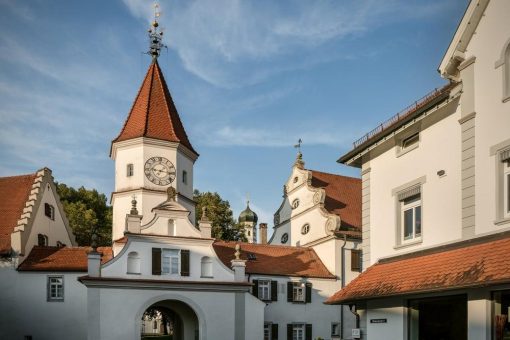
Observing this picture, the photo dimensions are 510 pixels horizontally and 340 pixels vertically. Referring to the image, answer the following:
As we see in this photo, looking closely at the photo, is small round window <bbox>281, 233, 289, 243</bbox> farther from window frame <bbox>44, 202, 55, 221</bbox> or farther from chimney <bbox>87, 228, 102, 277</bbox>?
chimney <bbox>87, 228, 102, 277</bbox>

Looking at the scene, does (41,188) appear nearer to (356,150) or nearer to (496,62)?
(356,150)

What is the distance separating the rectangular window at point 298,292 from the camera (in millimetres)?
35844

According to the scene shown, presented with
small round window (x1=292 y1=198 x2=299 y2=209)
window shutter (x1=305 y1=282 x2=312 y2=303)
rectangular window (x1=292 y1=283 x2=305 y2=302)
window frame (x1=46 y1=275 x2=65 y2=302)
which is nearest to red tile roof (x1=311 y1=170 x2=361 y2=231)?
small round window (x1=292 y1=198 x2=299 y2=209)

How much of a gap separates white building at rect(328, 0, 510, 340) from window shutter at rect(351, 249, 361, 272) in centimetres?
2104

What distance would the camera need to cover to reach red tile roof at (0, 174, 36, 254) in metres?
32.2

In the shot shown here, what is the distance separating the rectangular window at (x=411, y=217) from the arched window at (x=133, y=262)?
17.1 metres

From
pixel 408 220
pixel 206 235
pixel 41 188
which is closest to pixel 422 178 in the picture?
pixel 408 220

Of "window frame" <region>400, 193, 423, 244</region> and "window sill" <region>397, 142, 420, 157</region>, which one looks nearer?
"window frame" <region>400, 193, 423, 244</region>

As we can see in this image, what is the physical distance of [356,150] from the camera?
17734mm

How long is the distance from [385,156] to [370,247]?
8.72 feet

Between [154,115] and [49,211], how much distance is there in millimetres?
8704

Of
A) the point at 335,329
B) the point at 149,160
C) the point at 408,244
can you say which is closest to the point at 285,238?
the point at 335,329

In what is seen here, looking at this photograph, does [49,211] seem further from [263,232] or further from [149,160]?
[263,232]

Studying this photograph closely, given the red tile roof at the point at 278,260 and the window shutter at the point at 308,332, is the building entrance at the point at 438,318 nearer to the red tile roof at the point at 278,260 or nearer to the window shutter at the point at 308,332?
the red tile roof at the point at 278,260
